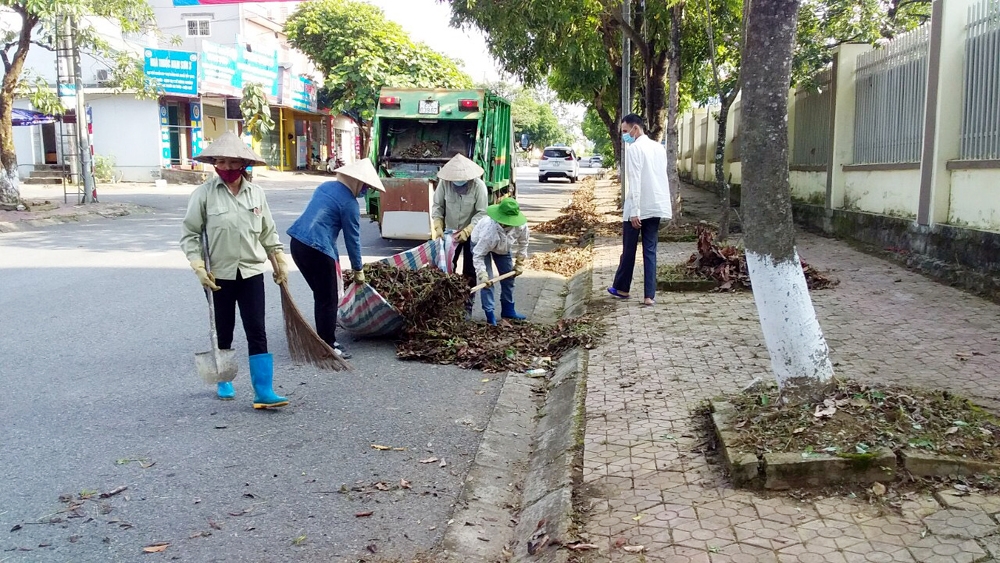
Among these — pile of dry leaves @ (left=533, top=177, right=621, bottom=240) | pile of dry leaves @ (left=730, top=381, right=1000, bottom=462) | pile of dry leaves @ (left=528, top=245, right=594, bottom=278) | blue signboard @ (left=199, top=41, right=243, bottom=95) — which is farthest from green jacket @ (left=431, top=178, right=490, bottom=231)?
blue signboard @ (left=199, top=41, right=243, bottom=95)

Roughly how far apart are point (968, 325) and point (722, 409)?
3256mm

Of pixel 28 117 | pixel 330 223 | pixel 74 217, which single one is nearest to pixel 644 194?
pixel 330 223

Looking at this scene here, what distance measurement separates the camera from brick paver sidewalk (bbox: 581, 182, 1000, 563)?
3.01 metres

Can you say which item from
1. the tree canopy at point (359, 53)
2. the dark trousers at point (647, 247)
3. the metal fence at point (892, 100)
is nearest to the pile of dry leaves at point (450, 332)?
the dark trousers at point (647, 247)

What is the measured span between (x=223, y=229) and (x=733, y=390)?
→ 3.18 m

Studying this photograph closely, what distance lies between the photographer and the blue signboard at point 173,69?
29.9 m

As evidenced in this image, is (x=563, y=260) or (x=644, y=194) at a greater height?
(x=644, y=194)

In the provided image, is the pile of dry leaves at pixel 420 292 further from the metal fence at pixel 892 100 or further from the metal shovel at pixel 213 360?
the metal fence at pixel 892 100

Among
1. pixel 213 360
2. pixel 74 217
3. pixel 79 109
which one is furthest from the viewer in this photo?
pixel 79 109

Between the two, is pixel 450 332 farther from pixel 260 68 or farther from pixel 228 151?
pixel 260 68

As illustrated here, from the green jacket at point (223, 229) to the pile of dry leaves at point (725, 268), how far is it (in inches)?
196

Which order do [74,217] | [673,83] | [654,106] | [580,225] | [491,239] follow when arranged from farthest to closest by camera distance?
[74,217], [580,225], [654,106], [673,83], [491,239]

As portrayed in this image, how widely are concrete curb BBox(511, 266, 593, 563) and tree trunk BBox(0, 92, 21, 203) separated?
1610 centimetres

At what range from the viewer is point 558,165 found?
41812 millimetres
